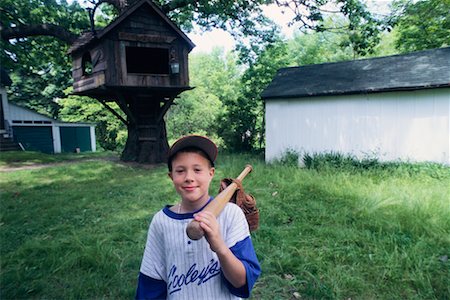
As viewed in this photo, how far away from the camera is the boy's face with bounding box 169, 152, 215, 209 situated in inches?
52.1

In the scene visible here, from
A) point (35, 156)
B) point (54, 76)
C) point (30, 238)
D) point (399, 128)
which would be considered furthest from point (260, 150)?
point (54, 76)

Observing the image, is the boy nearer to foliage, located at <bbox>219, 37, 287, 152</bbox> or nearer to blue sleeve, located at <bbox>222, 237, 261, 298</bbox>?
blue sleeve, located at <bbox>222, 237, 261, 298</bbox>

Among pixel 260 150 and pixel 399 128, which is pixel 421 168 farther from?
pixel 260 150

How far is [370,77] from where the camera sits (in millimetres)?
11773

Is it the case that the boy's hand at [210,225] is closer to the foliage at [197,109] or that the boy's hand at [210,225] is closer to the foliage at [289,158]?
the foliage at [289,158]

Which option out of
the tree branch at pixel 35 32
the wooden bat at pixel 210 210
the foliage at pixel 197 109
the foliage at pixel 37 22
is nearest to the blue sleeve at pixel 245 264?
the wooden bat at pixel 210 210

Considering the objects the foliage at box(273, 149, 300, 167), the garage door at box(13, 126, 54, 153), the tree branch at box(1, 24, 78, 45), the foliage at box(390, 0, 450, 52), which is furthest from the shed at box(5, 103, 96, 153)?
the foliage at box(390, 0, 450, 52)

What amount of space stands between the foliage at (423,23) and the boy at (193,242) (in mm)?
14162

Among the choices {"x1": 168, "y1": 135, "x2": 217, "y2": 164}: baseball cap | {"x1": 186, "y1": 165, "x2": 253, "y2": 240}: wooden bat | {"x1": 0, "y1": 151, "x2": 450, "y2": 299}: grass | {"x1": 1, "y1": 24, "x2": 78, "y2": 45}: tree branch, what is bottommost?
{"x1": 0, "y1": 151, "x2": 450, "y2": 299}: grass

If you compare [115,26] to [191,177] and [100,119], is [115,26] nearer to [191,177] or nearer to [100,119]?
[191,177]

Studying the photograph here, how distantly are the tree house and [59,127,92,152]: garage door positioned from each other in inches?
543

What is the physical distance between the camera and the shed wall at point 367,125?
981 centimetres

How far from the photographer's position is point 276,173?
8.86m

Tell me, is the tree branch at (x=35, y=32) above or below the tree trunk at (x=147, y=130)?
above
